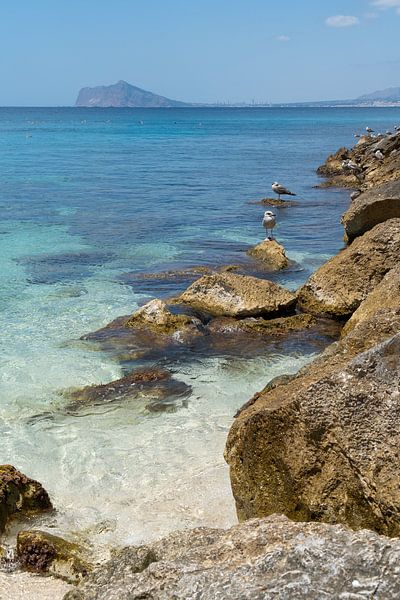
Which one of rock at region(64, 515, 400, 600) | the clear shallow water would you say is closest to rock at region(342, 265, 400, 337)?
the clear shallow water

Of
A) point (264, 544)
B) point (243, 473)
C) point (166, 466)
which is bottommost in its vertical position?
point (166, 466)

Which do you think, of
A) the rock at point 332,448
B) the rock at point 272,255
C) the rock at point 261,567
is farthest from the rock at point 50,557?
the rock at point 272,255

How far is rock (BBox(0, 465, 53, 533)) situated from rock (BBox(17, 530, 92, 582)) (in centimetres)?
56

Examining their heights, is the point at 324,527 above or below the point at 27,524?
above

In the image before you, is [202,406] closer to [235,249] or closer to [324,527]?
[324,527]

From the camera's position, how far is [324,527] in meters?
3.70

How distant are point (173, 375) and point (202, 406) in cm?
117

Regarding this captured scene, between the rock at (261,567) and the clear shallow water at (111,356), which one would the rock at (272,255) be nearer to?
the clear shallow water at (111,356)

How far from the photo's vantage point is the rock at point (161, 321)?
1237cm

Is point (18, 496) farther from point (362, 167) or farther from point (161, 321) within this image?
point (362, 167)

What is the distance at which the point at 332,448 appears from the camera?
5.00 m

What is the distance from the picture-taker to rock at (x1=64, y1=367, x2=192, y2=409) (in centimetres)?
996

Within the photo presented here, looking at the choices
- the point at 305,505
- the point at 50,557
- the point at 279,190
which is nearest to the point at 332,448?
the point at 305,505

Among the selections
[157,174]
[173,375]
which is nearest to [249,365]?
[173,375]
